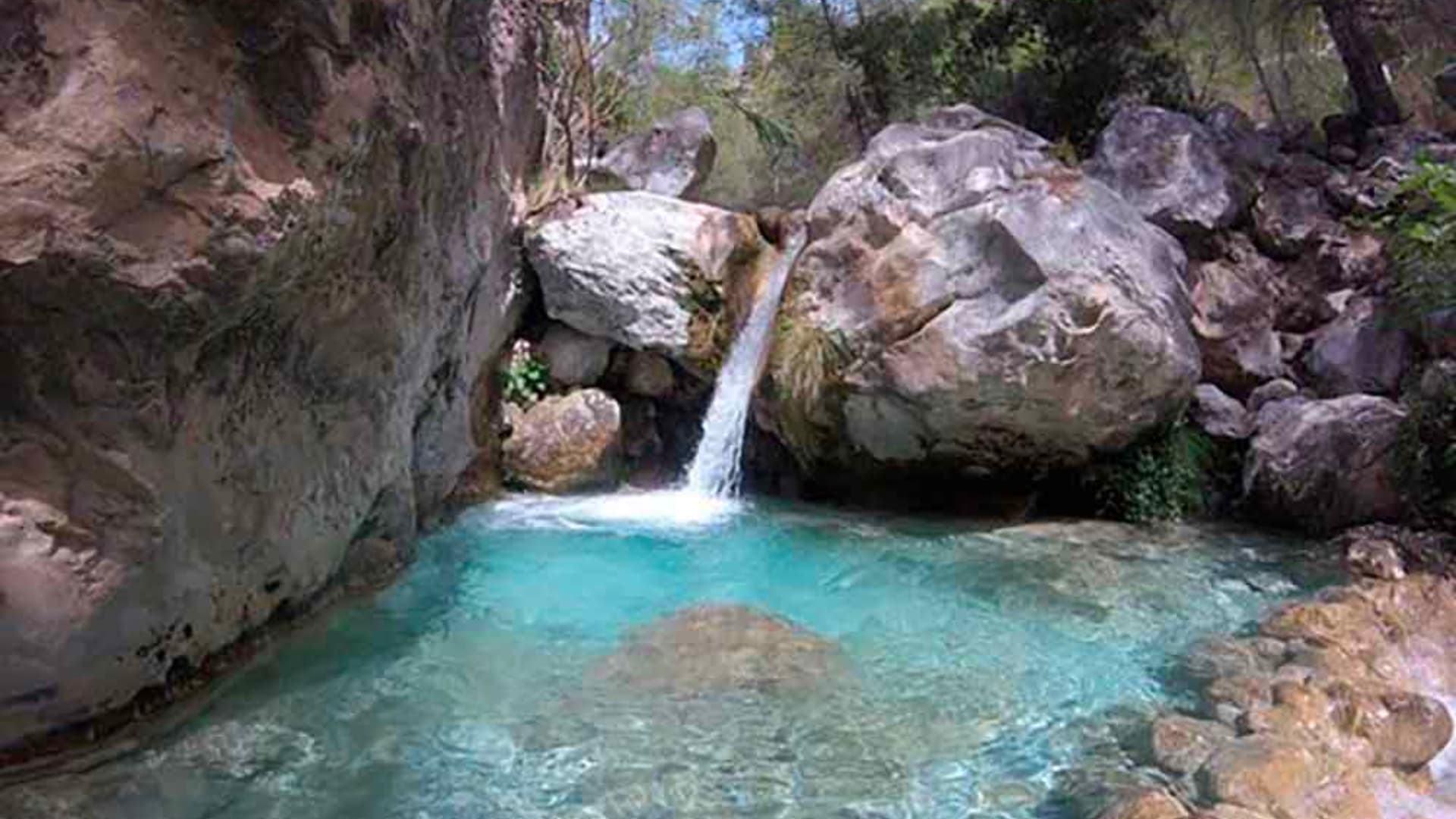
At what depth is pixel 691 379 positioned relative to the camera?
9.47 meters

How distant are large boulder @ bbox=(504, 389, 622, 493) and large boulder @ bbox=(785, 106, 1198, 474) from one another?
178cm

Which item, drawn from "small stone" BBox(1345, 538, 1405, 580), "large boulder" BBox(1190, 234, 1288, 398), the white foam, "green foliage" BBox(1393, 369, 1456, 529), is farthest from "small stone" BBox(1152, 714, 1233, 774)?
"large boulder" BBox(1190, 234, 1288, 398)

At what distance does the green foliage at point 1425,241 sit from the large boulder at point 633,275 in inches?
195

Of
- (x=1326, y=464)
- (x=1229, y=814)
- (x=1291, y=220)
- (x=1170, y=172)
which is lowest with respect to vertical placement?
(x=1229, y=814)

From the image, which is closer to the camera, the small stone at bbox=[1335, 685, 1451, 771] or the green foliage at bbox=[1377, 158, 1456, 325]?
the small stone at bbox=[1335, 685, 1451, 771]

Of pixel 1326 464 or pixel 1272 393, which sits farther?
pixel 1272 393

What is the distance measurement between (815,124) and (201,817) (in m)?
14.3

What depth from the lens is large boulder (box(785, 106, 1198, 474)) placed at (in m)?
7.52

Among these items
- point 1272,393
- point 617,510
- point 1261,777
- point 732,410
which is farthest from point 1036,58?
point 1261,777

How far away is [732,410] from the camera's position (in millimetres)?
9203

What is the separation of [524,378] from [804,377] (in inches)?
94.4

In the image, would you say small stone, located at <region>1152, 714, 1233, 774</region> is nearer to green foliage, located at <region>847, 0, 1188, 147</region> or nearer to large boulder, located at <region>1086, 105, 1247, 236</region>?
large boulder, located at <region>1086, 105, 1247, 236</region>

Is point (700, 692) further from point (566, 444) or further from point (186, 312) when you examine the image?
point (566, 444)

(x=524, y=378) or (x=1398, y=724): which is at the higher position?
(x=524, y=378)
